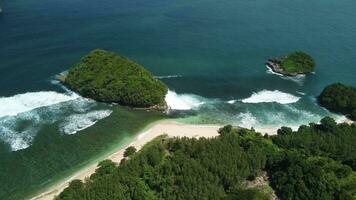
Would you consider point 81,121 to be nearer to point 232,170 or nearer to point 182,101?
point 182,101

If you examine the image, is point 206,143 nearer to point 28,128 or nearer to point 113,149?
point 113,149

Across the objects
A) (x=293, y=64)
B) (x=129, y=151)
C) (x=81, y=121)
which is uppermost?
(x=293, y=64)

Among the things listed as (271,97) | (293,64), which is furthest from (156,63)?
(293,64)

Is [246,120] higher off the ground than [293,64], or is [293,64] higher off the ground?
[293,64]

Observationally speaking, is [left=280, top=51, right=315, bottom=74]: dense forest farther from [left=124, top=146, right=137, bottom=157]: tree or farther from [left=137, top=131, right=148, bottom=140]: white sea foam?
[left=124, top=146, right=137, bottom=157]: tree

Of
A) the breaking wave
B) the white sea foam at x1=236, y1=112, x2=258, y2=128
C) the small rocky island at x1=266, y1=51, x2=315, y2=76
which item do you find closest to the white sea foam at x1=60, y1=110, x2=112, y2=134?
the breaking wave

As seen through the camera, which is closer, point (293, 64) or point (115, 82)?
point (115, 82)
